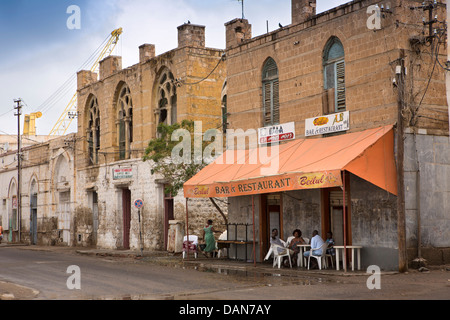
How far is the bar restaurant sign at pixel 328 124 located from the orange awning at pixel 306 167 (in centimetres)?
31

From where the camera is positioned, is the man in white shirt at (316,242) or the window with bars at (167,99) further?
the window with bars at (167,99)

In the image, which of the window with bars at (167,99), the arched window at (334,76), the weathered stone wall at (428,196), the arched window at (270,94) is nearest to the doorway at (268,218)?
the arched window at (270,94)

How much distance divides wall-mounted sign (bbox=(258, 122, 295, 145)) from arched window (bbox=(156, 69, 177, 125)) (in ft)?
26.3

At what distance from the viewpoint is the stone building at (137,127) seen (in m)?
28.4

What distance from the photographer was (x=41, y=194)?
1672 inches

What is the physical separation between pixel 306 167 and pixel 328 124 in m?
2.39

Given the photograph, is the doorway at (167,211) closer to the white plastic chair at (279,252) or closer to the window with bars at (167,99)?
the window with bars at (167,99)

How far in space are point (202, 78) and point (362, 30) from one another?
37.5ft

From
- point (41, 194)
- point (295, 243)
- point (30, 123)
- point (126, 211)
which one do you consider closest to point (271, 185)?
point (295, 243)

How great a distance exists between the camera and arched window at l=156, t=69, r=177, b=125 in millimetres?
29234

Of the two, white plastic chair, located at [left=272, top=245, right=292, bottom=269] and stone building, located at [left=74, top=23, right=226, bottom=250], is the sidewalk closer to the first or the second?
white plastic chair, located at [left=272, top=245, right=292, bottom=269]

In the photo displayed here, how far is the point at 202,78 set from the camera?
28.6 meters

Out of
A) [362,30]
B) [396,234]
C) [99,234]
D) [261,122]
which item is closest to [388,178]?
[396,234]
